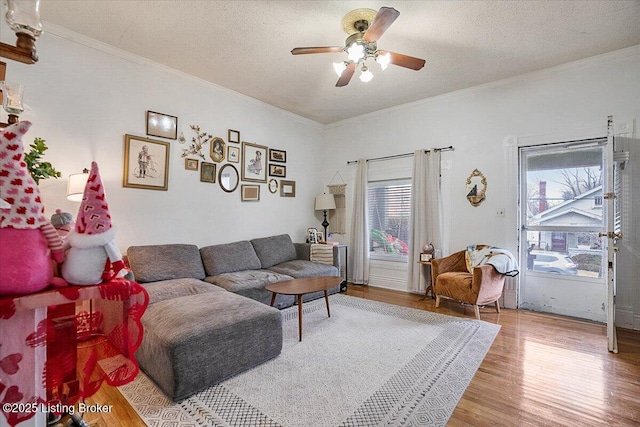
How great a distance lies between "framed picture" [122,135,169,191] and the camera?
3205mm

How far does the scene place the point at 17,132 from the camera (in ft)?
2.52

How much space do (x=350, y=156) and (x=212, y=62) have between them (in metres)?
2.69

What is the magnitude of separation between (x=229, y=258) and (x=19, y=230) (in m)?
3.12

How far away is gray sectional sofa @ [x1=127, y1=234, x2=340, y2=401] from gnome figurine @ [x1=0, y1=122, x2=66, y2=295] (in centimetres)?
125

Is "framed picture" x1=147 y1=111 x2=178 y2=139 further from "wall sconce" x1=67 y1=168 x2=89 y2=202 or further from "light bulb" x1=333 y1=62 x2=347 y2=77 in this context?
"light bulb" x1=333 y1=62 x2=347 y2=77

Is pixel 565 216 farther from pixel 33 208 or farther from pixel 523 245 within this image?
pixel 33 208

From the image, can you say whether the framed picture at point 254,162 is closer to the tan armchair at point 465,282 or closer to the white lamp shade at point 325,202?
the white lamp shade at point 325,202

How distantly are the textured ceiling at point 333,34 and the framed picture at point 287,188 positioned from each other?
1.60 m

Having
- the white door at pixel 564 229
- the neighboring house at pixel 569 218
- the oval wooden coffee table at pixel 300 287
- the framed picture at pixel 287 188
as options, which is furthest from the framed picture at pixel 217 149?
the neighboring house at pixel 569 218

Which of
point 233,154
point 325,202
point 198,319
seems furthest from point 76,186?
point 325,202

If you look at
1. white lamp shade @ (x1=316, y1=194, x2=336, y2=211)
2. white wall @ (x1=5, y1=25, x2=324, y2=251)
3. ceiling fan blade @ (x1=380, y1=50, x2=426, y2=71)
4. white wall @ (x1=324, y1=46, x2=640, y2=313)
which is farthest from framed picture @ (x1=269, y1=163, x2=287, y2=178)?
ceiling fan blade @ (x1=380, y1=50, x2=426, y2=71)

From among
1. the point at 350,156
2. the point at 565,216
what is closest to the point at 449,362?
the point at 565,216

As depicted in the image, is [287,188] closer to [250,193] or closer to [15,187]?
[250,193]

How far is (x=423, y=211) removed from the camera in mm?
4281
